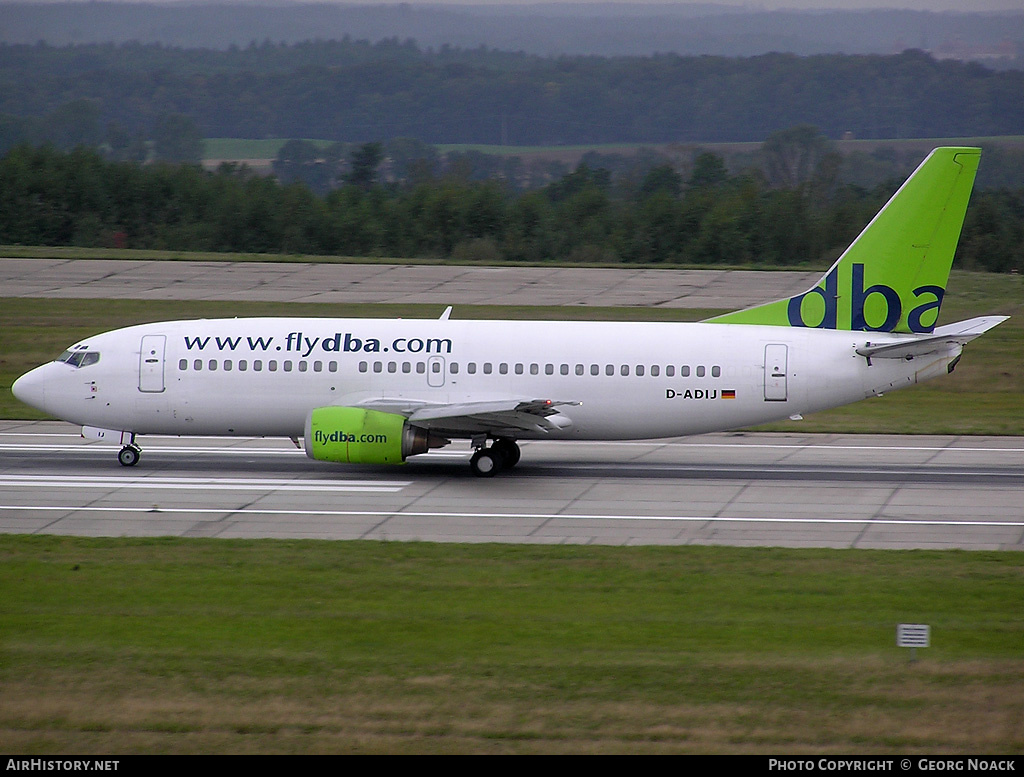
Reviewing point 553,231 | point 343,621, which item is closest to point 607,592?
point 343,621

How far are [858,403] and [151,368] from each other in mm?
21564

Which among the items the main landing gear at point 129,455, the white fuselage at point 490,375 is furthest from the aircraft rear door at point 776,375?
the main landing gear at point 129,455

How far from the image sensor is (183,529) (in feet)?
74.3

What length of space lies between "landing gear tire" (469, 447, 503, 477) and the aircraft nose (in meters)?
10.4

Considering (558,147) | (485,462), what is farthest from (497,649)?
(558,147)

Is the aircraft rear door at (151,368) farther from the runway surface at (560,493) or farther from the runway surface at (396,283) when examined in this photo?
the runway surface at (396,283)

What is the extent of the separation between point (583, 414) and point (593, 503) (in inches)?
133

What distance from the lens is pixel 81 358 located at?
2920cm

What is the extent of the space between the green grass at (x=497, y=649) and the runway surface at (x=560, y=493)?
157cm

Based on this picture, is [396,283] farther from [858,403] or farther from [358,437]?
[358,437]

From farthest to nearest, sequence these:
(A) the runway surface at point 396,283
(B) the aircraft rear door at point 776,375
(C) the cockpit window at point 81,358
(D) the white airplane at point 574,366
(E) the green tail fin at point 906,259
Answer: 1. (A) the runway surface at point 396,283
2. (C) the cockpit window at point 81,358
3. (B) the aircraft rear door at point 776,375
4. (D) the white airplane at point 574,366
5. (E) the green tail fin at point 906,259

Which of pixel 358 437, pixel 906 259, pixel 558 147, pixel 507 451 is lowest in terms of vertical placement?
pixel 507 451

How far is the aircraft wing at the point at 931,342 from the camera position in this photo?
2683 cm

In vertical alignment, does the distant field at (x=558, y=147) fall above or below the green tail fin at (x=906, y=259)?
above
